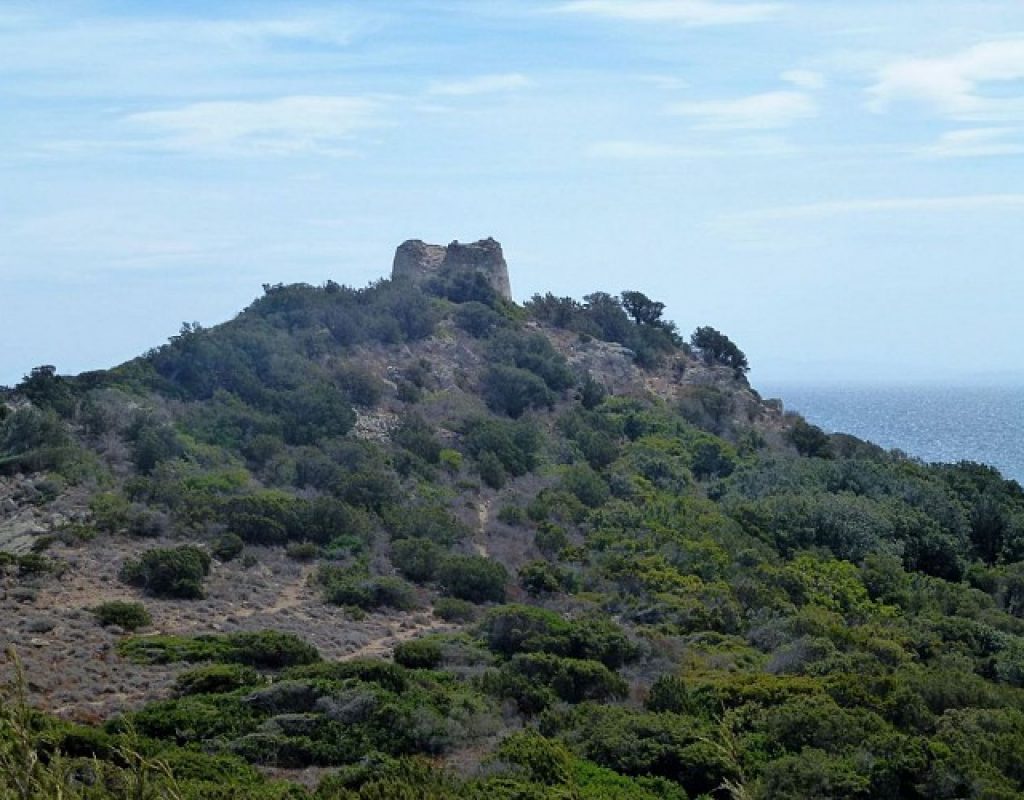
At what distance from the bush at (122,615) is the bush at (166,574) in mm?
1754

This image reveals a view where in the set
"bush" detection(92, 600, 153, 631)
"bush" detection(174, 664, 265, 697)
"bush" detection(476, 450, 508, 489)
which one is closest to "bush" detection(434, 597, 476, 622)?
"bush" detection(92, 600, 153, 631)

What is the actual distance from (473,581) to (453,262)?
28.4 metres

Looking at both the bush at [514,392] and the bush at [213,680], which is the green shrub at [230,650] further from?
the bush at [514,392]

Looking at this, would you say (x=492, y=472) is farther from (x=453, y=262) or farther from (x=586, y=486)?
(x=453, y=262)

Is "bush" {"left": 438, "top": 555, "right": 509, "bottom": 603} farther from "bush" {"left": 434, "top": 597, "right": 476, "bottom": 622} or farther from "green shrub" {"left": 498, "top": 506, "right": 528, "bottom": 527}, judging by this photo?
"green shrub" {"left": 498, "top": 506, "right": 528, "bottom": 527}

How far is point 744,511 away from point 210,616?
1538cm

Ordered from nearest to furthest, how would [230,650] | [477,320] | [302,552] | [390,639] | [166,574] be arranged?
[230,650] < [390,639] < [166,574] < [302,552] < [477,320]

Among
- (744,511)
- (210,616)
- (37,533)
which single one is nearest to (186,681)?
(210,616)

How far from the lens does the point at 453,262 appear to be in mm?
50938

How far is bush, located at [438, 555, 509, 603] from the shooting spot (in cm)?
2394

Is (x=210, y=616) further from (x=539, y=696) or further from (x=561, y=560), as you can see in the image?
(x=561, y=560)

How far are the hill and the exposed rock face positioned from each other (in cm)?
375

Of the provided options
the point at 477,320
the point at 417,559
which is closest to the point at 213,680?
the point at 417,559

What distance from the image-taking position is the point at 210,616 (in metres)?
20.7
